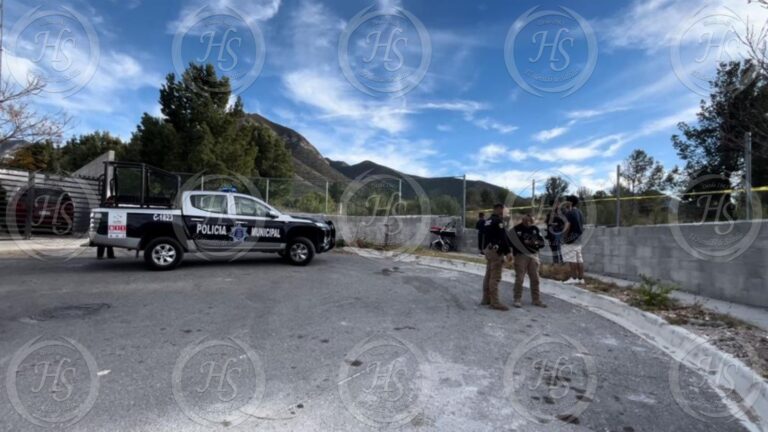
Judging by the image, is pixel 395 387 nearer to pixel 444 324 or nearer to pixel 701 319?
pixel 444 324

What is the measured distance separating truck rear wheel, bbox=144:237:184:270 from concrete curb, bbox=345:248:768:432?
8032mm

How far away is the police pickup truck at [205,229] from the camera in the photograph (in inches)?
364

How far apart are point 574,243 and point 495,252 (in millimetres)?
2926

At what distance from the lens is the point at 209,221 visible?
32.7 ft

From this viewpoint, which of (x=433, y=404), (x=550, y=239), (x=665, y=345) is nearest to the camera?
(x=433, y=404)

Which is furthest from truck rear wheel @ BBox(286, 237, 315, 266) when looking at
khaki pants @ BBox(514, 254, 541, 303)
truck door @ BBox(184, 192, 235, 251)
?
khaki pants @ BBox(514, 254, 541, 303)

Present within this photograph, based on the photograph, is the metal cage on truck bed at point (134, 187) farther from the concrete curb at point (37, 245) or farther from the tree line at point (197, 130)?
the tree line at point (197, 130)

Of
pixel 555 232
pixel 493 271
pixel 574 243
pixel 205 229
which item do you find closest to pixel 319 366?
pixel 493 271

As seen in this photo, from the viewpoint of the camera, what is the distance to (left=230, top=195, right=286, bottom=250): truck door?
1041 centimetres

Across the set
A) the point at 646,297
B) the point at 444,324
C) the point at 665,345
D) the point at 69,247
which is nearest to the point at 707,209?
the point at 646,297

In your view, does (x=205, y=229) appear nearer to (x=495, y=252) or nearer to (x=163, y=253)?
(x=163, y=253)

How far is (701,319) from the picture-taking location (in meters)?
5.89

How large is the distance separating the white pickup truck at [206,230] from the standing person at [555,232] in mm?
5672

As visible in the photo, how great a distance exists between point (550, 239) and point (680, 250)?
3022 millimetres
